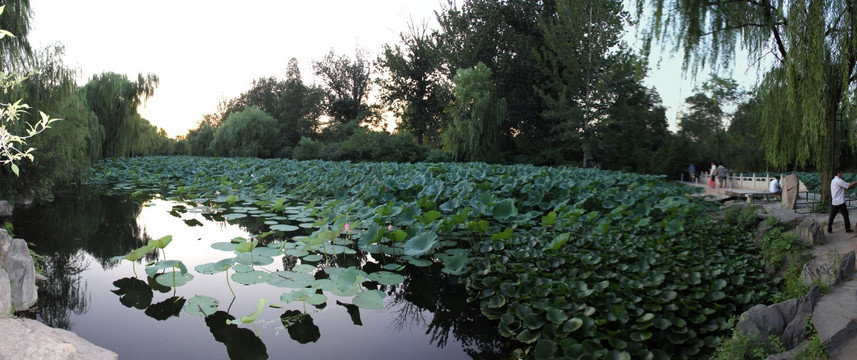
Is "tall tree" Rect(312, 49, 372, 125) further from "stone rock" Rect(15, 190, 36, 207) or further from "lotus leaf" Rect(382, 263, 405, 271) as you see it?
"lotus leaf" Rect(382, 263, 405, 271)

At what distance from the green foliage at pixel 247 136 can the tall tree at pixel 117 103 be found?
6689 mm

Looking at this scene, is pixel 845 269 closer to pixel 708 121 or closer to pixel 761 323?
pixel 761 323

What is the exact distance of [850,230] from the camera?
484 centimetres

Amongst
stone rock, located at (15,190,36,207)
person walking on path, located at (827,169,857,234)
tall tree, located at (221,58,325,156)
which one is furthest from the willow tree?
tall tree, located at (221,58,325,156)

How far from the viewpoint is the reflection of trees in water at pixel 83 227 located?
16.8 ft

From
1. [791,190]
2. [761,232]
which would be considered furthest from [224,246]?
[791,190]

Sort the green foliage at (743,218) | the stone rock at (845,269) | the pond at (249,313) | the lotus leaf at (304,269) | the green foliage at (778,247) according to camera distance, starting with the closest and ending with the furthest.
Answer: the pond at (249,313) → the stone rock at (845,269) → the lotus leaf at (304,269) → the green foliage at (778,247) → the green foliage at (743,218)

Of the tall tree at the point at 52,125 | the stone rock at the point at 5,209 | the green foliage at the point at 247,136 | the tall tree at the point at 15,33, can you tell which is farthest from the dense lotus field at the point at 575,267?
the green foliage at the point at 247,136

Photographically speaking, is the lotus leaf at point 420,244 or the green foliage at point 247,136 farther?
the green foliage at point 247,136

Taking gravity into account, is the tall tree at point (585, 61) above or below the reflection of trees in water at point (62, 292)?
above

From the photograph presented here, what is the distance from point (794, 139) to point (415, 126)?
2296 centimetres

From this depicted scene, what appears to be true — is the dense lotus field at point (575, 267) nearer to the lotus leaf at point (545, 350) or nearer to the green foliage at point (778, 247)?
the lotus leaf at point (545, 350)

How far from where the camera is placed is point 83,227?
644 centimetres

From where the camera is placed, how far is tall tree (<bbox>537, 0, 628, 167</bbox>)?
64.9 ft
